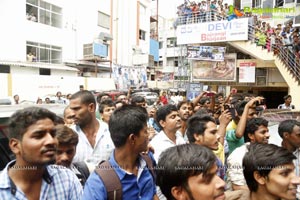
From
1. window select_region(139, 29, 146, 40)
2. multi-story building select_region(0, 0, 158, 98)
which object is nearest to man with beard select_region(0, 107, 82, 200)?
multi-story building select_region(0, 0, 158, 98)

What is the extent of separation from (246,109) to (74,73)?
17.3m

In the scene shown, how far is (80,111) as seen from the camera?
3.05 meters

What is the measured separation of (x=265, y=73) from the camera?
1633 centimetres

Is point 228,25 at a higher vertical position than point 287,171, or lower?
higher

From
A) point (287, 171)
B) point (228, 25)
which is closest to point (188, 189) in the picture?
point (287, 171)

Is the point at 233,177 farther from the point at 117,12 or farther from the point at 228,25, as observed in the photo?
the point at 117,12

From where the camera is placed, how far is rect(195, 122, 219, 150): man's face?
284cm

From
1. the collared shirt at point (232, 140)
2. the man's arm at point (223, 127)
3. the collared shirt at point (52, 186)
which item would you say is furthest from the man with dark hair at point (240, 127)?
the collared shirt at point (52, 186)

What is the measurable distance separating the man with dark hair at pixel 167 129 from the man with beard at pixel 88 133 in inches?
20.3

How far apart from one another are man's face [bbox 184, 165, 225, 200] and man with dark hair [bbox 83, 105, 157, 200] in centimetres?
56

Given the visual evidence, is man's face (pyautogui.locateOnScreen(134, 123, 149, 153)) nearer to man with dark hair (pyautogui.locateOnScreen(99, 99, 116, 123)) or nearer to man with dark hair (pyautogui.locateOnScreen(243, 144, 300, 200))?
man with dark hair (pyautogui.locateOnScreen(243, 144, 300, 200))

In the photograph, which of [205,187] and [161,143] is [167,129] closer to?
[161,143]

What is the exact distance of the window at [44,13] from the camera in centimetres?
1728

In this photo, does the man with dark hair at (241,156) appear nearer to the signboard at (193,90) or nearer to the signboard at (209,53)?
the signboard at (193,90)
